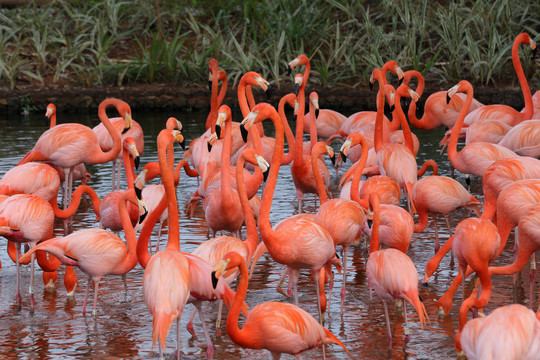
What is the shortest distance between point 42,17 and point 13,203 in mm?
11217

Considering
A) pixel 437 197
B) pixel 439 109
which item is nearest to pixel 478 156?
pixel 437 197

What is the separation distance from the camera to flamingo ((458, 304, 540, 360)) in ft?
12.1

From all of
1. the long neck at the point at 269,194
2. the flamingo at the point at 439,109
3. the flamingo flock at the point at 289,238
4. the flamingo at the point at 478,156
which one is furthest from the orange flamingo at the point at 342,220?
the flamingo at the point at 439,109

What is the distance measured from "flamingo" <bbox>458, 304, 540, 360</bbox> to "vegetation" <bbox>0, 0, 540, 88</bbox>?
395 inches

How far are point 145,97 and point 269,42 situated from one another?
2.51 metres

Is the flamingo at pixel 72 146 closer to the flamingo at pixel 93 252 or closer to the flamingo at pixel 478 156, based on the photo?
the flamingo at pixel 93 252

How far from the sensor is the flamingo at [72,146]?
305 inches

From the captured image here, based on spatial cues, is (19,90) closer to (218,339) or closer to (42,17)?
(42,17)

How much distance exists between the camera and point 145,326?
17.2 feet

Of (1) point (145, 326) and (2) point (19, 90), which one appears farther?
(2) point (19, 90)

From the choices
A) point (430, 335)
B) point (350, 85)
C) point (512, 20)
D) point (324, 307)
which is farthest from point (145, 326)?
point (512, 20)

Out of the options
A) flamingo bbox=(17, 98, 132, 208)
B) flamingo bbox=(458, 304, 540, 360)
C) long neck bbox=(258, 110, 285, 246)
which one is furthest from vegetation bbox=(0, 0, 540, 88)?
flamingo bbox=(458, 304, 540, 360)

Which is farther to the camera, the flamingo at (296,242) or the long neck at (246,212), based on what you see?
the long neck at (246,212)

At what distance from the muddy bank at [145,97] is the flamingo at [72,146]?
6.16m
